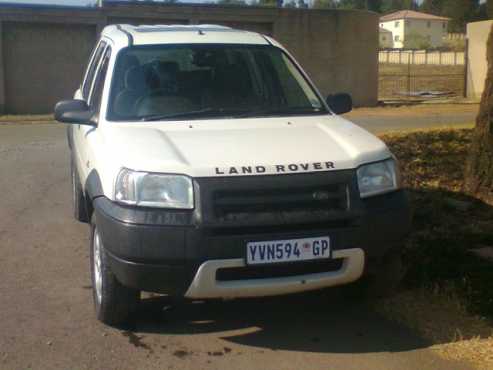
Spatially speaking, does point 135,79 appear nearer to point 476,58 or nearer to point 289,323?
point 289,323

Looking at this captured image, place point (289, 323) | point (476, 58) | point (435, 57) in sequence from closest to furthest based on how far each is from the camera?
1. point (289, 323)
2. point (476, 58)
3. point (435, 57)

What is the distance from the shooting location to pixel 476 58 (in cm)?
2473

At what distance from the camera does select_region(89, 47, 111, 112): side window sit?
230 inches

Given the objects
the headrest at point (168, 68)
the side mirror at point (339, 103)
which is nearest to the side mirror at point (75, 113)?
the headrest at point (168, 68)

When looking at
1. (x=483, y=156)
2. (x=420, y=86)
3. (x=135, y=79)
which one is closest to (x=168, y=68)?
(x=135, y=79)

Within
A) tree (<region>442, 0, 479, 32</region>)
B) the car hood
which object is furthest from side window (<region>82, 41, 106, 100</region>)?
tree (<region>442, 0, 479, 32</region>)

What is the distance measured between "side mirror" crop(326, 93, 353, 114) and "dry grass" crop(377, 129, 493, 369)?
48.9 inches

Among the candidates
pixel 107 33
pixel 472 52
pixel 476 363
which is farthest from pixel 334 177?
pixel 472 52

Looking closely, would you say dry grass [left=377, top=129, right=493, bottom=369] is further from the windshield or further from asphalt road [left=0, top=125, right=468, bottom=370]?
the windshield

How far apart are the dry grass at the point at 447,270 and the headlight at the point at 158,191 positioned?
1788 mm

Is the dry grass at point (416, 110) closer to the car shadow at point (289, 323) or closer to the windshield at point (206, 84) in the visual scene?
the windshield at point (206, 84)

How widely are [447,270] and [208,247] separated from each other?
2.28 metres

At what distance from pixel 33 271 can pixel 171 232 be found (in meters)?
2.33

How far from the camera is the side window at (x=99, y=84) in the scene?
5835 mm
